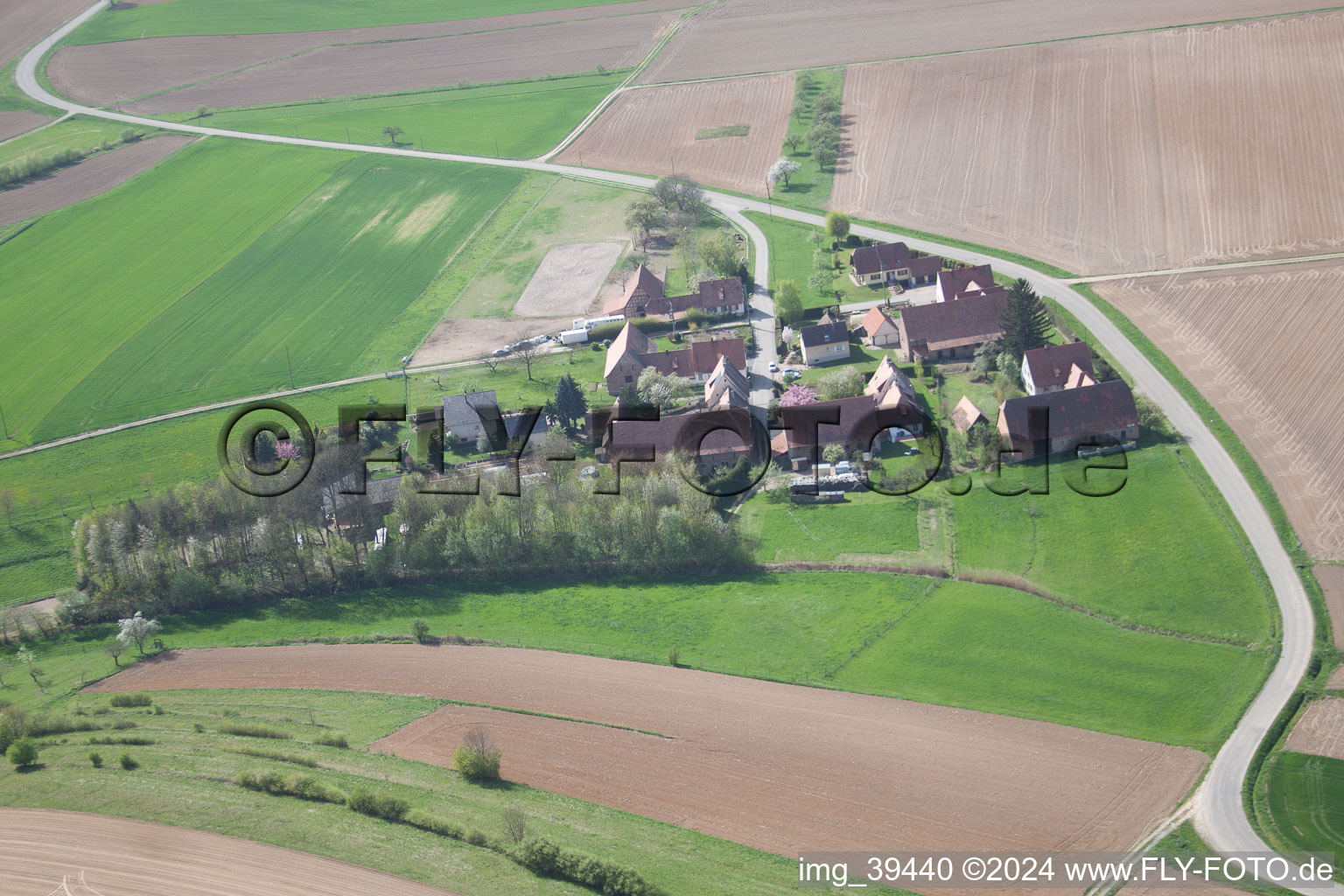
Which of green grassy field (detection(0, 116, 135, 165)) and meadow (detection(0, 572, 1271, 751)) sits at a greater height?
green grassy field (detection(0, 116, 135, 165))

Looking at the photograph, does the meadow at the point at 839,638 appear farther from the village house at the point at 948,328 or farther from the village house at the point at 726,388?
the village house at the point at 948,328

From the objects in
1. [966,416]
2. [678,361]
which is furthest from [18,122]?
[966,416]

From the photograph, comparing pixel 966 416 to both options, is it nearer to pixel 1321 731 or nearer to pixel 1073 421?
pixel 1073 421

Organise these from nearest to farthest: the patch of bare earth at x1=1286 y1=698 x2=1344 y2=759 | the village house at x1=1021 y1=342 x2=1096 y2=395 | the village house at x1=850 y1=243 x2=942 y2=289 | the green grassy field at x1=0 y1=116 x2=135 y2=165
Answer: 1. the patch of bare earth at x1=1286 y1=698 x2=1344 y2=759
2. the village house at x1=1021 y1=342 x2=1096 y2=395
3. the village house at x1=850 y1=243 x2=942 y2=289
4. the green grassy field at x1=0 y1=116 x2=135 y2=165

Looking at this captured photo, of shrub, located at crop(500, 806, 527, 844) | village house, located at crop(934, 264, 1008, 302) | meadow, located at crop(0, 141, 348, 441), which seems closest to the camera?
shrub, located at crop(500, 806, 527, 844)

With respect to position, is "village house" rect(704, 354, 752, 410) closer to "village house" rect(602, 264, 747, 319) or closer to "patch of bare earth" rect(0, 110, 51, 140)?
"village house" rect(602, 264, 747, 319)

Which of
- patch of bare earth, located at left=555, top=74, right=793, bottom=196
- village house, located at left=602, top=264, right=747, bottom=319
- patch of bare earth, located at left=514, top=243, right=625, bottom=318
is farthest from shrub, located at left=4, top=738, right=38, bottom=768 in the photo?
patch of bare earth, located at left=555, top=74, right=793, bottom=196
